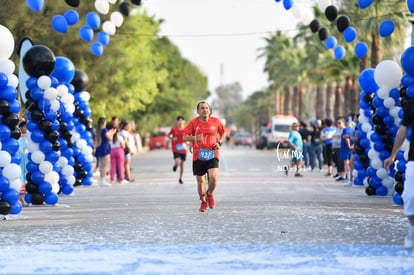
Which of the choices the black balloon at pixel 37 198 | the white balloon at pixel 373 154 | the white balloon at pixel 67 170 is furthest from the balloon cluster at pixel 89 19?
the white balloon at pixel 373 154

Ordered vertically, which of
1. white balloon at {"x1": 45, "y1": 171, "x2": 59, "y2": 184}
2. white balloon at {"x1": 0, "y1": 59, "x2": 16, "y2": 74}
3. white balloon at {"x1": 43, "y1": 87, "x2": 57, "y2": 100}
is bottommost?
white balloon at {"x1": 45, "y1": 171, "x2": 59, "y2": 184}

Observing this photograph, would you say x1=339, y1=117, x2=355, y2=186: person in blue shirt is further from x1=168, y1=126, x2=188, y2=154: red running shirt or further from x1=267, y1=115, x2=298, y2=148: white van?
x1=267, y1=115, x2=298, y2=148: white van

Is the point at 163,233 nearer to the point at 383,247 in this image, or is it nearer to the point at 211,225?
the point at 211,225

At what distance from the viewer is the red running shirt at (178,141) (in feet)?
68.3

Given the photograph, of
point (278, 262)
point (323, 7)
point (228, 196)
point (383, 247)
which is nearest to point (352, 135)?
point (323, 7)

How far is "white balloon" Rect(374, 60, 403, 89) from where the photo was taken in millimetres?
15156

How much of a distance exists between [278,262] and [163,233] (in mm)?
2652

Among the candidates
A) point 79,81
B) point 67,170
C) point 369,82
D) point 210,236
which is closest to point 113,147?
point 79,81

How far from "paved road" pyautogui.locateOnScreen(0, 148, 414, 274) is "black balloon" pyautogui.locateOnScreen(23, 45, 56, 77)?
245cm

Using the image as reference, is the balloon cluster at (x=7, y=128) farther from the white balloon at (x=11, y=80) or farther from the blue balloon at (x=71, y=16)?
the blue balloon at (x=71, y=16)

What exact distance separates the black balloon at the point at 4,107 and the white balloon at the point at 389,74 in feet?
23.3

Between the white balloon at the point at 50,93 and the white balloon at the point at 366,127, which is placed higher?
the white balloon at the point at 50,93

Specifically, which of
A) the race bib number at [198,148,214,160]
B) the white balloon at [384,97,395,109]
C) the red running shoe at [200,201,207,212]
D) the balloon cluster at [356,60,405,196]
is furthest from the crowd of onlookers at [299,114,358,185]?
the red running shoe at [200,201,207,212]

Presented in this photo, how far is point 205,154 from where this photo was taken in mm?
13180
